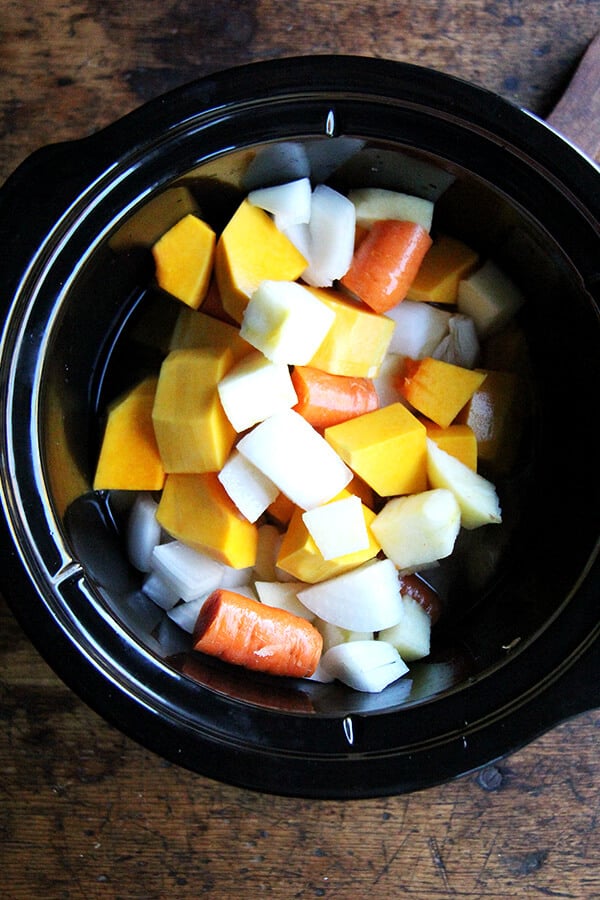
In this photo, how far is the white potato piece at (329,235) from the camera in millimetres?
987

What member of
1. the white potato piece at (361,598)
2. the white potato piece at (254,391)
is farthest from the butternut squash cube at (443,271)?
the white potato piece at (361,598)

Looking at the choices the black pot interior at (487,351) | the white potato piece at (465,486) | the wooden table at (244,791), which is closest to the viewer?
the black pot interior at (487,351)

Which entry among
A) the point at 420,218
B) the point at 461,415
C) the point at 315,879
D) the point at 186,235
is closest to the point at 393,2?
the point at 420,218

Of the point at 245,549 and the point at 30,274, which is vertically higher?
the point at 30,274

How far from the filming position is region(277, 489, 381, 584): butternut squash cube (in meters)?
0.96

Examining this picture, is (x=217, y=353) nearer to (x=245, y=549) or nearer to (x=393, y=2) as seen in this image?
(x=245, y=549)

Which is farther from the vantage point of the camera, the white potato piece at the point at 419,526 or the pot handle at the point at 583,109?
the pot handle at the point at 583,109

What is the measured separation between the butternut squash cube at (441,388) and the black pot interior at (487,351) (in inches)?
3.4

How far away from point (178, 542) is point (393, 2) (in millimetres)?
804

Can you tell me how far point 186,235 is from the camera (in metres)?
0.97

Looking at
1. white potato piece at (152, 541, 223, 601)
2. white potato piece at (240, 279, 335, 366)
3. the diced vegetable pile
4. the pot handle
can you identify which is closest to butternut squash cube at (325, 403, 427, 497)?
the diced vegetable pile

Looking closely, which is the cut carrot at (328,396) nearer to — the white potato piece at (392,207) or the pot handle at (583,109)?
the white potato piece at (392,207)

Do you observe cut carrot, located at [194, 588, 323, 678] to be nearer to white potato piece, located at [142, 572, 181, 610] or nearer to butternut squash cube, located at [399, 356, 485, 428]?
white potato piece, located at [142, 572, 181, 610]

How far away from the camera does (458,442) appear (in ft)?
3.29
